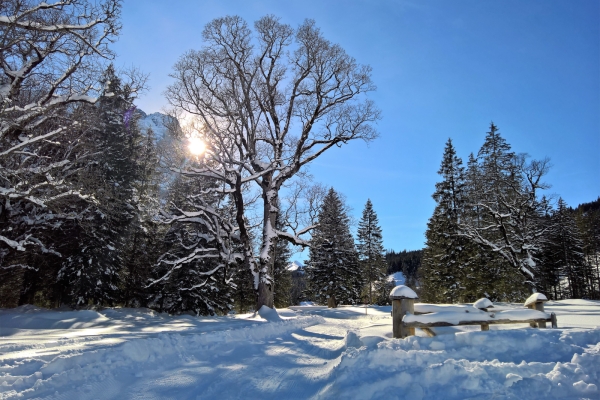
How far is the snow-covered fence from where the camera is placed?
22.9ft

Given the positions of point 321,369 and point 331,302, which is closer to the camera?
point 321,369

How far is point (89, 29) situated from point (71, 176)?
5.90m

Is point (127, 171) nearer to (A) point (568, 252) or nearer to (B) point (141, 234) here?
(B) point (141, 234)

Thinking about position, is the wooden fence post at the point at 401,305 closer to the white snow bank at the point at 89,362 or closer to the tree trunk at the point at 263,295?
the white snow bank at the point at 89,362

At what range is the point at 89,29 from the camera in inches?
452

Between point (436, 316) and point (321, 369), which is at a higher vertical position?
point (436, 316)

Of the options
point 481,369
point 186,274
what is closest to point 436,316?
point 481,369

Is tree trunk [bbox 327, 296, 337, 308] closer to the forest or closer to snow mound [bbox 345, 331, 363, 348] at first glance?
the forest

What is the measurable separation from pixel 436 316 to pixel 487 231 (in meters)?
24.3

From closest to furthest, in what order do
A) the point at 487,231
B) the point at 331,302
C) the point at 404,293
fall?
the point at 404,293 → the point at 487,231 → the point at 331,302

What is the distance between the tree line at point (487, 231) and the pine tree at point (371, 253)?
822cm

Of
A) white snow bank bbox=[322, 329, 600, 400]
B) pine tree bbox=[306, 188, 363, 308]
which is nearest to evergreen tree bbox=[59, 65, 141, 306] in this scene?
white snow bank bbox=[322, 329, 600, 400]

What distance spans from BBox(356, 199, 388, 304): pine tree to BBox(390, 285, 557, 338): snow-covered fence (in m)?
36.6

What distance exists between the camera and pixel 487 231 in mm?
28266
